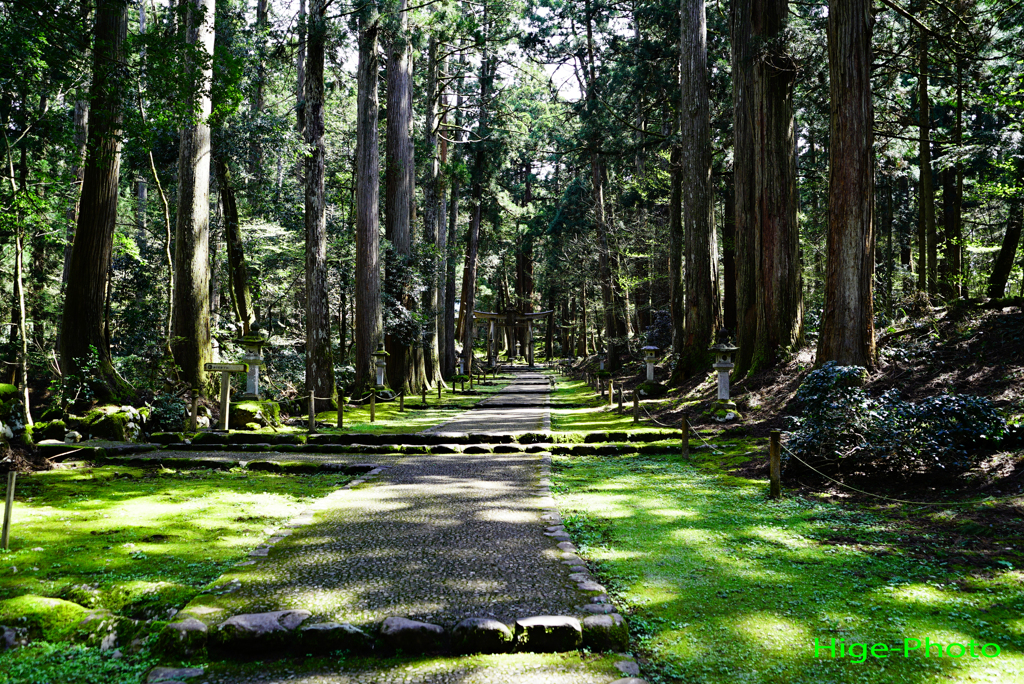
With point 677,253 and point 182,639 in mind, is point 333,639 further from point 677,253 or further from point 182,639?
point 677,253

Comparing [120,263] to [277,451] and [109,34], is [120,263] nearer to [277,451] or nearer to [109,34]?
[109,34]

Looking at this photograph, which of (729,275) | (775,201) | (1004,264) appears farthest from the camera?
(729,275)

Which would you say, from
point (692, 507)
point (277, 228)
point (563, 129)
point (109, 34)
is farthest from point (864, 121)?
point (563, 129)

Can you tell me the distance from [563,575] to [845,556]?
6.65 feet

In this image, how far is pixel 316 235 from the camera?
546 inches

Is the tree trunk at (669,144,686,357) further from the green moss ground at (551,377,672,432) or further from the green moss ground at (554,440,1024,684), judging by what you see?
the green moss ground at (554,440,1024,684)

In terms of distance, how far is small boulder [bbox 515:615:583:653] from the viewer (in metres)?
3.06

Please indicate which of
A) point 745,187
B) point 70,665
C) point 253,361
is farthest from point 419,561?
point 745,187

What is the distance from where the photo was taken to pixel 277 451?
30.2 feet

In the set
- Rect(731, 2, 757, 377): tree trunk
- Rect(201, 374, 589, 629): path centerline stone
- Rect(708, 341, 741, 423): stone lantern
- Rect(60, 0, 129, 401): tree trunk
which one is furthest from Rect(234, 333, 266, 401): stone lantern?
Rect(731, 2, 757, 377): tree trunk

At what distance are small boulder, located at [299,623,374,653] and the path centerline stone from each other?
0.13 m

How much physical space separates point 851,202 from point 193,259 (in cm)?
1084

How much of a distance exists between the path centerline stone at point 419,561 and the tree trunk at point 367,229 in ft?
30.1

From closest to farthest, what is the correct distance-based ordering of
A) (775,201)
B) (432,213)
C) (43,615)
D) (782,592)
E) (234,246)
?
(43,615)
(782,592)
(775,201)
(234,246)
(432,213)
